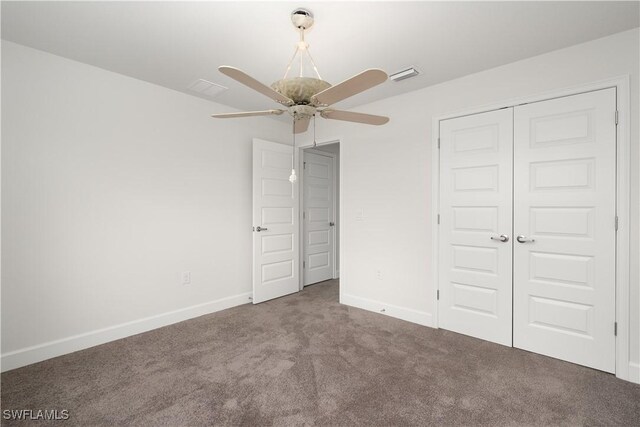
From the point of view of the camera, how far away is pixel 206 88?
3.18 meters

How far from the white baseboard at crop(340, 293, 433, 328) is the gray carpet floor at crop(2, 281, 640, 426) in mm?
188

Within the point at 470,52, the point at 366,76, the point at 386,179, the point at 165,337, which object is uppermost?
the point at 470,52

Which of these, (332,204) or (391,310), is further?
(332,204)

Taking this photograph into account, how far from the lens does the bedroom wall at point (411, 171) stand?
223 cm

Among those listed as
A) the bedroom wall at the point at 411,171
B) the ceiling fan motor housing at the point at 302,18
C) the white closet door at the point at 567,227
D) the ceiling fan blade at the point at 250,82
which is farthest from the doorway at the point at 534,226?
the ceiling fan blade at the point at 250,82

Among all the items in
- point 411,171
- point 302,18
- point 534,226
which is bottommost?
point 534,226

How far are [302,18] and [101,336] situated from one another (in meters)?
3.16

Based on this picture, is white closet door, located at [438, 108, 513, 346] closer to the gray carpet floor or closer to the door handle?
the door handle

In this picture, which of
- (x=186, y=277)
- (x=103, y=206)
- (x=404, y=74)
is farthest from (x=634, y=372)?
(x=103, y=206)

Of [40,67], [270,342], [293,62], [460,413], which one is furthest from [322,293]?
[40,67]

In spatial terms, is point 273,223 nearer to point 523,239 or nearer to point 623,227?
point 523,239

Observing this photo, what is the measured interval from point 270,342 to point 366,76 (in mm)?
2388

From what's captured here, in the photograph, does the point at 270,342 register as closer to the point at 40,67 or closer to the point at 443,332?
the point at 443,332

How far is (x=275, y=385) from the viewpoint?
2.10m
